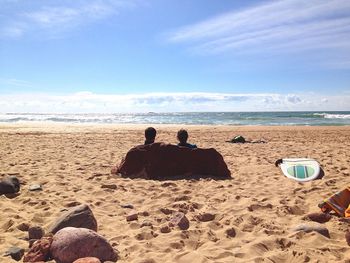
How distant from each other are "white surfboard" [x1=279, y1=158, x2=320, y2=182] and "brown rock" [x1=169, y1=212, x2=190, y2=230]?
345 cm

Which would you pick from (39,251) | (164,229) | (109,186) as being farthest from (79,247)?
(109,186)

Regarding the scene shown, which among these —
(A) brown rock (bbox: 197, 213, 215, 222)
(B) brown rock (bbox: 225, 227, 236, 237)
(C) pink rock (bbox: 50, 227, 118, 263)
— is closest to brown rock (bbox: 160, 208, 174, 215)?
(A) brown rock (bbox: 197, 213, 215, 222)

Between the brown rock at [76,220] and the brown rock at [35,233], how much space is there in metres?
0.11

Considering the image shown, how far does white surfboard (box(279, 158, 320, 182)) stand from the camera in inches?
296

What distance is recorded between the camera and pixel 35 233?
14.6 feet

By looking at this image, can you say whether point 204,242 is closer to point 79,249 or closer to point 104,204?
point 79,249

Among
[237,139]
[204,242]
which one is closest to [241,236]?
[204,242]

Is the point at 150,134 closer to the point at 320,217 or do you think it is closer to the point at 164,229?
the point at 164,229

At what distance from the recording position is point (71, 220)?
14.8 ft

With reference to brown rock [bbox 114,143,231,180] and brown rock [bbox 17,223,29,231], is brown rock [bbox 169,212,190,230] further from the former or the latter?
brown rock [bbox 114,143,231,180]

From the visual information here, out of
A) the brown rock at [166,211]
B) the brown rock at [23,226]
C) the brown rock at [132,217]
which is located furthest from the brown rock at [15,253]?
the brown rock at [166,211]

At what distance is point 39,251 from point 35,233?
1.96 feet

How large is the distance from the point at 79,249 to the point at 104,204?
215 cm

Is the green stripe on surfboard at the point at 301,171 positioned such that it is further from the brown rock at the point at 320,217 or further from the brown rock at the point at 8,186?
the brown rock at the point at 8,186
